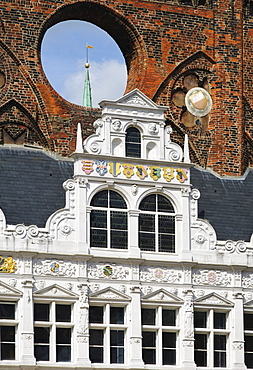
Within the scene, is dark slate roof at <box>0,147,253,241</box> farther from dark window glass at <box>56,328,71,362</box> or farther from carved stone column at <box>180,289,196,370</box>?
dark window glass at <box>56,328,71,362</box>

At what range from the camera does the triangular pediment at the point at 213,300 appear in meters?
49.6

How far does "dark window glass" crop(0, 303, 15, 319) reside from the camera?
4697 centimetres

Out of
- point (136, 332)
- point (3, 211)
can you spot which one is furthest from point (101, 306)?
point (3, 211)

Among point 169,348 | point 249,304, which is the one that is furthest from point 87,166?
point 249,304

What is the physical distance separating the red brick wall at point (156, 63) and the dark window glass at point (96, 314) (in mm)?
7634

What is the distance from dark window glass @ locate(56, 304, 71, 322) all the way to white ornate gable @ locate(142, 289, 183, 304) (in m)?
2.62

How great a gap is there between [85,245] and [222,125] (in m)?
10.6

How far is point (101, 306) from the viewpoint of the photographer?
48.3 meters

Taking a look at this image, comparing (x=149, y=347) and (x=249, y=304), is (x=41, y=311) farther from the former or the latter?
(x=249, y=304)

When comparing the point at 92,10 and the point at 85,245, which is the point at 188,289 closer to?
the point at 85,245

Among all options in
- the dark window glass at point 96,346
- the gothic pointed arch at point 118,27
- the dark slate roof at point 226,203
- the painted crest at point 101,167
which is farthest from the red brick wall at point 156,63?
the dark window glass at point 96,346

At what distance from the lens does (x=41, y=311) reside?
47469 mm

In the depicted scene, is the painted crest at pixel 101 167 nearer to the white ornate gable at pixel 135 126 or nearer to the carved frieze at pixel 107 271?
the white ornate gable at pixel 135 126

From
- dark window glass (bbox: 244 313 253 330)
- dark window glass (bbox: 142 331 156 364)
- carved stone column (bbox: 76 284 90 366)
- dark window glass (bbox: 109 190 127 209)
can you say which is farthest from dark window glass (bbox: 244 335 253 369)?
dark window glass (bbox: 109 190 127 209)
